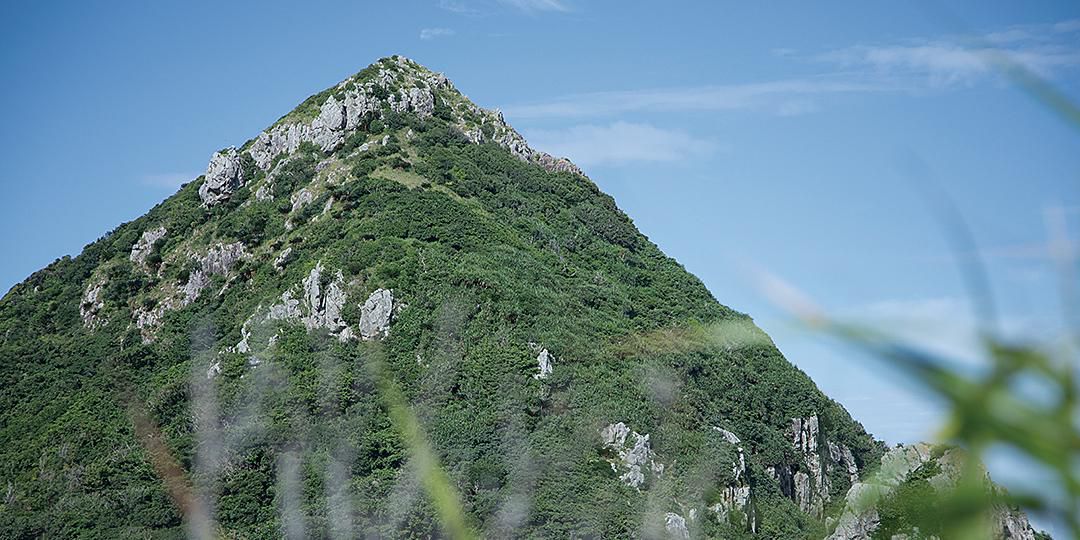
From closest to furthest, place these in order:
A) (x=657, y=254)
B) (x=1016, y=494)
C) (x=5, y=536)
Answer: (x=1016, y=494) < (x=5, y=536) < (x=657, y=254)

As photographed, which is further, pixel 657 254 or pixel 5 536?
pixel 657 254

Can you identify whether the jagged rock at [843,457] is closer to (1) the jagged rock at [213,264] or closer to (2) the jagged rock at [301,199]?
(2) the jagged rock at [301,199]

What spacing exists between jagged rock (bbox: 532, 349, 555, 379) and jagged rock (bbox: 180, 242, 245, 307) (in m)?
20.7

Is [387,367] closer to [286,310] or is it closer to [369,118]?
[286,310]

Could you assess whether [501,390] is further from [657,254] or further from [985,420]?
[985,420]

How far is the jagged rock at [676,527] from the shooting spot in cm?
4122

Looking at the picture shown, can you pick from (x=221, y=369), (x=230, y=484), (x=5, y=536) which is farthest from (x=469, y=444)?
(x=5, y=536)

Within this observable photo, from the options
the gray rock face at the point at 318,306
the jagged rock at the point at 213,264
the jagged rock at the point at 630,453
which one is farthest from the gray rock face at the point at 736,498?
the jagged rock at the point at 213,264

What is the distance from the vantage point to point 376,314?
53656mm

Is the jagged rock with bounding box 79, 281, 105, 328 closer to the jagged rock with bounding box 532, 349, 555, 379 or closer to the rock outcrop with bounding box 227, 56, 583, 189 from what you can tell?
the rock outcrop with bounding box 227, 56, 583, 189

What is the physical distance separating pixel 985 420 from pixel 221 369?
180 ft

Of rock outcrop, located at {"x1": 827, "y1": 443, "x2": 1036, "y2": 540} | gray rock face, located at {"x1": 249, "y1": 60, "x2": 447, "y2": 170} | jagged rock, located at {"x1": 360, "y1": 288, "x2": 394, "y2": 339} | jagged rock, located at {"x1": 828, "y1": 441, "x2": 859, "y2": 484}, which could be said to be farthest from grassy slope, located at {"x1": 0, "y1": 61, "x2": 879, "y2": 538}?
rock outcrop, located at {"x1": 827, "y1": 443, "x2": 1036, "y2": 540}

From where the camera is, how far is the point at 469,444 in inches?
1826

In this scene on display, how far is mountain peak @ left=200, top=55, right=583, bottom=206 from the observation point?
67.8m
